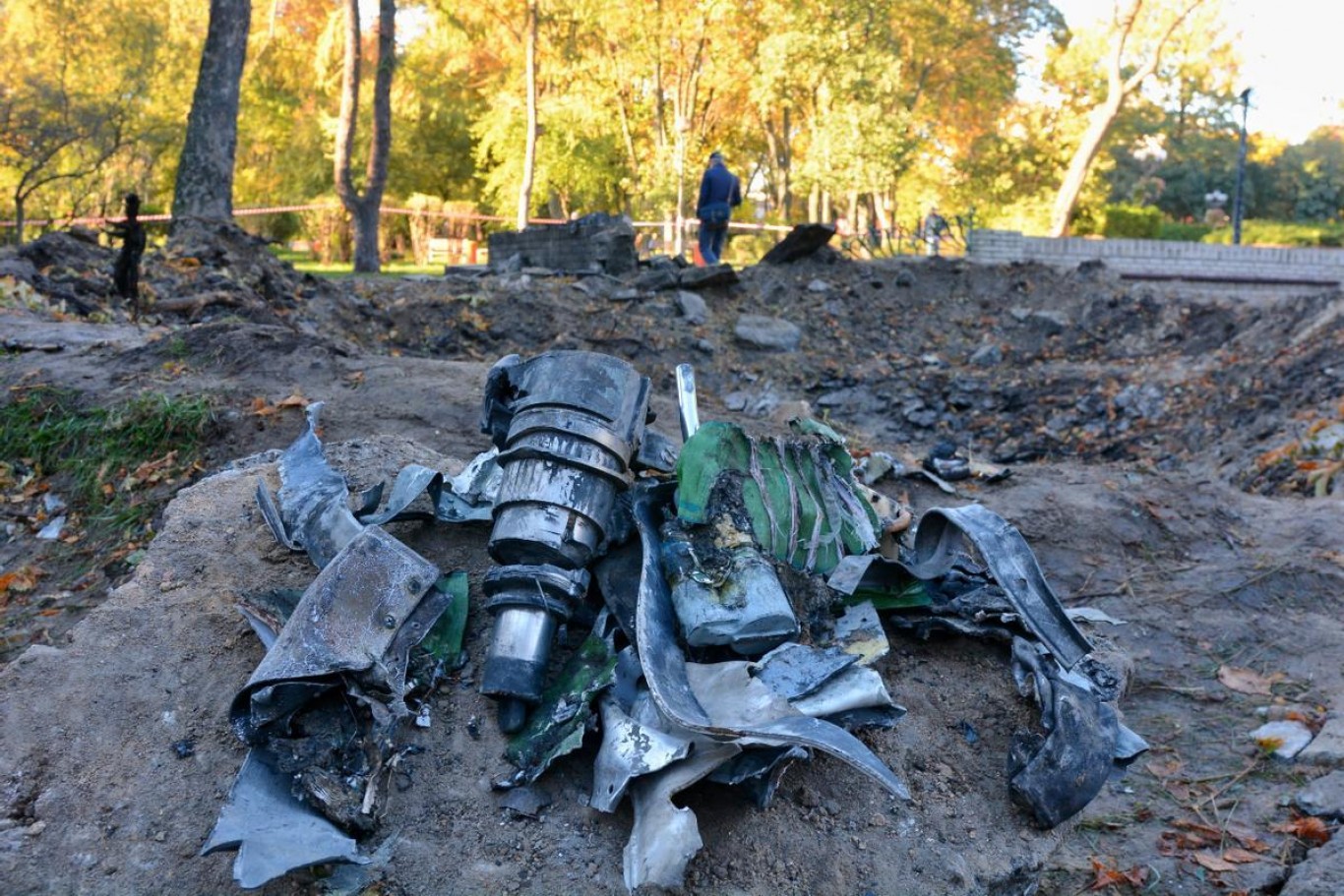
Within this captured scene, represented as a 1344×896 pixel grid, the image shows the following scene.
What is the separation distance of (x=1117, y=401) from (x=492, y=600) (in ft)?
30.8

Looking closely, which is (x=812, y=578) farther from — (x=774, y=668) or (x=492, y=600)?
(x=492, y=600)

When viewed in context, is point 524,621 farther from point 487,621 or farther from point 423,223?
point 423,223

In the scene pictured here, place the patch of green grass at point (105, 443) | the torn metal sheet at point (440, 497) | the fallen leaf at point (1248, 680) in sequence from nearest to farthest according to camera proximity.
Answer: the torn metal sheet at point (440, 497) < the fallen leaf at point (1248, 680) < the patch of green grass at point (105, 443)

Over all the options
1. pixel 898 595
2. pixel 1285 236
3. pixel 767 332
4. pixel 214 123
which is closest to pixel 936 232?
pixel 767 332

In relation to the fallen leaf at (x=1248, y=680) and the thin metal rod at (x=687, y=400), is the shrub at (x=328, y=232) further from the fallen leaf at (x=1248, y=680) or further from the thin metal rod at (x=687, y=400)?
the fallen leaf at (x=1248, y=680)

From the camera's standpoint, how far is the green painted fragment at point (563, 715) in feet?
8.55

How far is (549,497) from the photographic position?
2.93m

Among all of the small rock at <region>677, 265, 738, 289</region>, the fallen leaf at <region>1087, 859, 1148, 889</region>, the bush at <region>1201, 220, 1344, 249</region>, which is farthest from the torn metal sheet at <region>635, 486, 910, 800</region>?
the bush at <region>1201, 220, 1344, 249</region>

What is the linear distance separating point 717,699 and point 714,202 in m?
13.5

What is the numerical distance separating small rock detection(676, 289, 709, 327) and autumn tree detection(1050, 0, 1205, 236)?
11.8 metres

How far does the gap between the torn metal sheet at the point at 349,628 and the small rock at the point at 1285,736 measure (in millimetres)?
2779

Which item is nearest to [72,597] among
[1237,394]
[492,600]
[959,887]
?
[492,600]

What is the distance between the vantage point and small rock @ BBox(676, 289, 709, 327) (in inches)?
496

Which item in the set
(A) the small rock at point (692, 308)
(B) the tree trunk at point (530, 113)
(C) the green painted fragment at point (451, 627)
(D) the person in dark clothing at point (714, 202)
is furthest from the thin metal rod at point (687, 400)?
(B) the tree trunk at point (530, 113)
